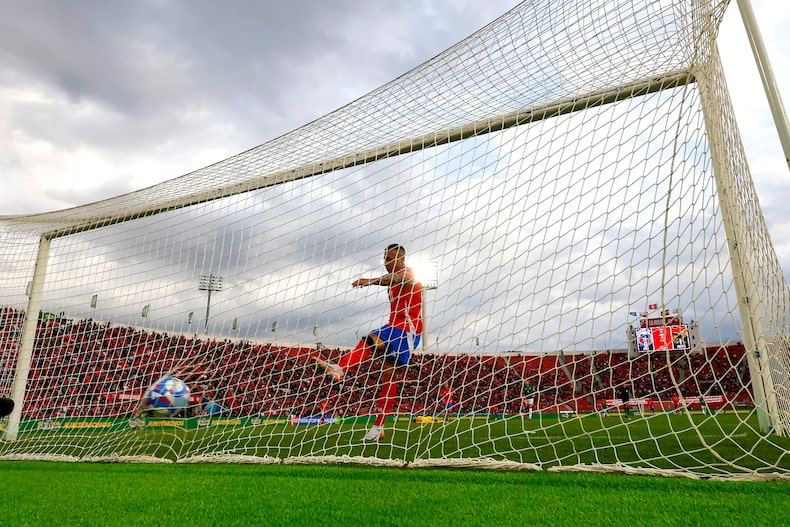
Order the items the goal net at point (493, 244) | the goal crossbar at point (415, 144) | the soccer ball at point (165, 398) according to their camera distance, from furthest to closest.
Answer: the soccer ball at point (165, 398) → the goal crossbar at point (415, 144) → the goal net at point (493, 244)

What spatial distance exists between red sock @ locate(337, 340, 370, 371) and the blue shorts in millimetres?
173

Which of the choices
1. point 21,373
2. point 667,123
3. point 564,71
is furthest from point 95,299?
point 667,123

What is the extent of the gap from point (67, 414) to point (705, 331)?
6.52 meters

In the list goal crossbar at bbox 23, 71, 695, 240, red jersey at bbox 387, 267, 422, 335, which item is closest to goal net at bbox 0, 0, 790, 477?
goal crossbar at bbox 23, 71, 695, 240

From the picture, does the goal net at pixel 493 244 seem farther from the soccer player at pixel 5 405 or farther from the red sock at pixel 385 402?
the soccer player at pixel 5 405

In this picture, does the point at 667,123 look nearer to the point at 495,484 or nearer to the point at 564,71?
the point at 564,71

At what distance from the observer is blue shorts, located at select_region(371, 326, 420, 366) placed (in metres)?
3.93

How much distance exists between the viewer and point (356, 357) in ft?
13.3

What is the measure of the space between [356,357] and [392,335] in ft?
1.24

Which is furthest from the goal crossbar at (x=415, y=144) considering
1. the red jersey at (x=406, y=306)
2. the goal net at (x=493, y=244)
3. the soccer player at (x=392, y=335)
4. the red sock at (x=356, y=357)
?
the red sock at (x=356, y=357)

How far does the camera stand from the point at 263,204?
4883 millimetres

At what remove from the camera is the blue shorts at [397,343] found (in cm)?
393

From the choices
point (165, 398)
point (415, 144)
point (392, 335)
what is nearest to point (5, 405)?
point (165, 398)

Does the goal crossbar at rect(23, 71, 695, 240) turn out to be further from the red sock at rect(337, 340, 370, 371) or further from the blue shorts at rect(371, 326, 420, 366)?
the red sock at rect(337, 340, 370, 371)
